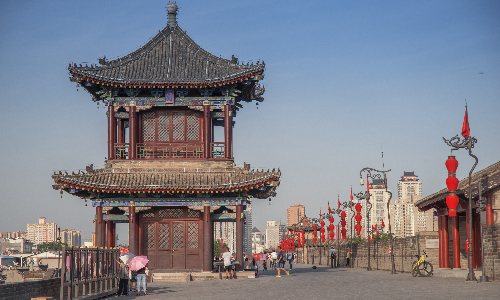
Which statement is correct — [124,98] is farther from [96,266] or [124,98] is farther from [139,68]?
[96,266]

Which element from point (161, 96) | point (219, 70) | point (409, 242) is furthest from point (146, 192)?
point (409, 242)

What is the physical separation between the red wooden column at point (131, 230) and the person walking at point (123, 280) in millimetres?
6889

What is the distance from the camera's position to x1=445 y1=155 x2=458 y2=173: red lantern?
24484mm

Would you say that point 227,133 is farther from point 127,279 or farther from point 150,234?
point 127,279

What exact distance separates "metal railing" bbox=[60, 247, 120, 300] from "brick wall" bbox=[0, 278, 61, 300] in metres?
0.77

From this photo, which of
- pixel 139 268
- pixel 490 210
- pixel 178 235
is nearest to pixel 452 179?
pixel 490 210

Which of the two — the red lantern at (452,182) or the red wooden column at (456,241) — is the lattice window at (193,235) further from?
the red lantern at (452,182)

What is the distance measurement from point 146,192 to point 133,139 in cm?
322

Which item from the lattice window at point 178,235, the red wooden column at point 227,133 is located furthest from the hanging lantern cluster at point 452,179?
the lattice window at point 178,235

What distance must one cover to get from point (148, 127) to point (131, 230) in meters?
5.86

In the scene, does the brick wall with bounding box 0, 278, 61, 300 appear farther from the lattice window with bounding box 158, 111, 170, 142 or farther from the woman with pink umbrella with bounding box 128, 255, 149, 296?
the lattice window with bounding box 158, 111, 170, 142

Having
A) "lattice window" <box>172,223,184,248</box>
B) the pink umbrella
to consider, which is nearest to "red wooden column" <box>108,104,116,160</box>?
"lattice window" <box>172,223,184,248</box>

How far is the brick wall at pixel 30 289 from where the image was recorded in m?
16.8

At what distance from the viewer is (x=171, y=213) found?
3153cm
